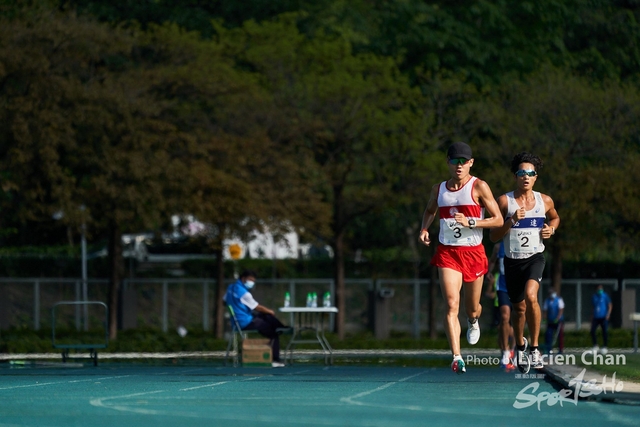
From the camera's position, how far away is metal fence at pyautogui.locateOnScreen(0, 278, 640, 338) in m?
45.1

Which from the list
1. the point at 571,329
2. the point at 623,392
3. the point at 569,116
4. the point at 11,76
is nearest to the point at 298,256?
the point at 571,329

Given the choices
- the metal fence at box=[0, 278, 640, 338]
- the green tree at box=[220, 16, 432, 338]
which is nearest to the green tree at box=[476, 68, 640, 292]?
the green tree at box=[220, 16, 432, 338]

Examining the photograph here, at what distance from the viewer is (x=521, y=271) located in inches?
561

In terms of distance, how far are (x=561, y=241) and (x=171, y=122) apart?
11.9m

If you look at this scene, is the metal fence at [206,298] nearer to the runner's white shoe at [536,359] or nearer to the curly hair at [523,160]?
the runner's white shoe at [536,359]

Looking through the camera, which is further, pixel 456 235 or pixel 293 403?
pixel 456 235

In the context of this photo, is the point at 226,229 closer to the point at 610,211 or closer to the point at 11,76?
the point at 11,76

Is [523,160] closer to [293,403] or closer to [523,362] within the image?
[523,362]

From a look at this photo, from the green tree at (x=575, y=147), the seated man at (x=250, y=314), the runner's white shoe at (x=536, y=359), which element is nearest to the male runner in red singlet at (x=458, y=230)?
the runner's white shoe at (x=536, y=359)

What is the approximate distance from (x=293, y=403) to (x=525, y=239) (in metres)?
4.31

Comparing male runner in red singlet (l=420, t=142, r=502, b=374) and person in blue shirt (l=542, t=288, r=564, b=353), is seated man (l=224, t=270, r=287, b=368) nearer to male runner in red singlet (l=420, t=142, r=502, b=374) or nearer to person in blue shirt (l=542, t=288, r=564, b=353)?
male runner in red singlet (l=420, t=142, r=502, b=374)

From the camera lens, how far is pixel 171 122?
37.6 m

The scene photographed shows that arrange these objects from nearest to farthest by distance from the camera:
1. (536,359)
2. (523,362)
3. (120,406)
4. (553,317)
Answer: (120,406), (536,359), (523,362), (553,317)

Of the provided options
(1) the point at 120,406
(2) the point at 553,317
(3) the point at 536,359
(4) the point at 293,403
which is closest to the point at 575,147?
(2) the point at 553,317
